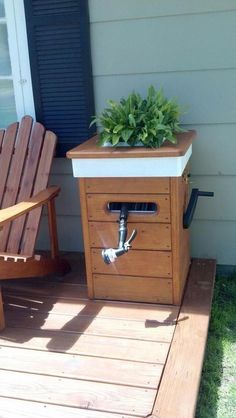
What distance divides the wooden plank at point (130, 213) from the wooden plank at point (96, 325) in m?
0.47

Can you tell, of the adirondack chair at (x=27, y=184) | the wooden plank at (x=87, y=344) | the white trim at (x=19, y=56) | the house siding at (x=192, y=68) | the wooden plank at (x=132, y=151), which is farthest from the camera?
the white trim at (x=19, y=56)

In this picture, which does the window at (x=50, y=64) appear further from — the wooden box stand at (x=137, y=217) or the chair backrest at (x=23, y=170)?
the wooden box stand at (x=137, y=217)

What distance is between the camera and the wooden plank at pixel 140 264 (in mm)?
2209

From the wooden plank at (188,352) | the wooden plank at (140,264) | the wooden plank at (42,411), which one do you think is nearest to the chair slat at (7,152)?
the wooden plank at (140,264)

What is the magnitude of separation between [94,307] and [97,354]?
1.28 ft

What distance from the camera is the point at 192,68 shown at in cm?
246

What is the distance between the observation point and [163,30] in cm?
244

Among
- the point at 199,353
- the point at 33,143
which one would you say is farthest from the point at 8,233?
the point at 199,353

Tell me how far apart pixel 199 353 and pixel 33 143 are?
4.72 ft

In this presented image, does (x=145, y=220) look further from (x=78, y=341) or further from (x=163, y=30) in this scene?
(x=163, y=30)

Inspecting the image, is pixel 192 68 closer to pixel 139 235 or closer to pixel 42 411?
pixel 139 235

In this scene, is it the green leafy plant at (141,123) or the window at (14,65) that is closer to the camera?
the green leafy plant at (141,123)

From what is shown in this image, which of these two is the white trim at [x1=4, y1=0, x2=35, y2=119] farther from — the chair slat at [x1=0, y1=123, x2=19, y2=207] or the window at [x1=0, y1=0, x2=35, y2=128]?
the chair slat at [x1=0, y1=123, x2=19, y2=207]

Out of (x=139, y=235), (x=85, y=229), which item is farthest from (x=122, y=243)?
(x=85, y=229)
